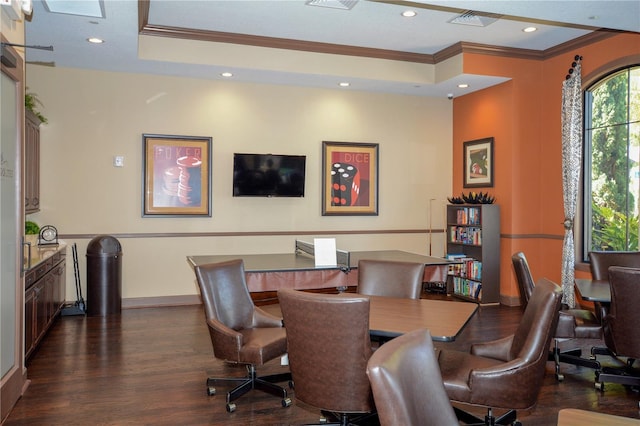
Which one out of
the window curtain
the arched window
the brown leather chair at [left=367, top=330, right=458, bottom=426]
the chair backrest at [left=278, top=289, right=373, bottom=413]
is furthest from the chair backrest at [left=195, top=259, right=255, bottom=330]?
the arched window

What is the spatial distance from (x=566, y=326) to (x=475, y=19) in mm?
3615

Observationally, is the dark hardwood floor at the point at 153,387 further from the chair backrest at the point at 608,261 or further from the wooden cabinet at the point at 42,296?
the chair backrest at the point at 608,261

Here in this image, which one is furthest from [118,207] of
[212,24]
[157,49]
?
[212,24]

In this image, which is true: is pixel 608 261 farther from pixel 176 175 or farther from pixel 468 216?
pixel 176 175

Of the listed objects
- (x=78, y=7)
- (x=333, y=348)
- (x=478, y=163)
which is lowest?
(x=333, y=348)

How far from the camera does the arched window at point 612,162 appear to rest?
6.14 m

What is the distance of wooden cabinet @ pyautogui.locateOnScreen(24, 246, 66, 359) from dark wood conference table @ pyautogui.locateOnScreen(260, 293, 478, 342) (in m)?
2.90

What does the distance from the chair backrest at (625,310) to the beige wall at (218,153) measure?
4.63 meters

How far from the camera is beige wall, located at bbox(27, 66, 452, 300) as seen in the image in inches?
267

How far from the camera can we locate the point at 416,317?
324 centimetres

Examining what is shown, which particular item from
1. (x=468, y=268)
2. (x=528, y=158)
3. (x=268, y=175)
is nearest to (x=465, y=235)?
(x=468, y=268)

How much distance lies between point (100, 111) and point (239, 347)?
4.64 metres

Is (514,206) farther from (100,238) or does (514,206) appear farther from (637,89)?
(100,238)

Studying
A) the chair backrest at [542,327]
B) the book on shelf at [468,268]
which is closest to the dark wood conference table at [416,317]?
the chair backrest at [542,327]
